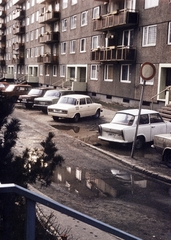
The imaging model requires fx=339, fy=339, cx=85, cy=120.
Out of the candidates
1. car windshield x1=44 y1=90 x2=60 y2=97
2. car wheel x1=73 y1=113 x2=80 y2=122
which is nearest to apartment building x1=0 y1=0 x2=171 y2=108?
car wheel x1=73 y1=113 x2=80 y2=122

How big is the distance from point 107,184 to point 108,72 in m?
21.9

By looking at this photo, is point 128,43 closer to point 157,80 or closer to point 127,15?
point 127,15

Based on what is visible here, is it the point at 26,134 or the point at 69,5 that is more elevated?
the point at 69,5

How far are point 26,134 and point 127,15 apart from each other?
13925 millimetres

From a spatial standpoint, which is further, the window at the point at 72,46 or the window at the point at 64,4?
the window at the point at 64,4

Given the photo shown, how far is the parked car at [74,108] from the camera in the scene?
19.1 m

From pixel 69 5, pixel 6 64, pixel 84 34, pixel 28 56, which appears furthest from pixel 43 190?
pixel 6 64

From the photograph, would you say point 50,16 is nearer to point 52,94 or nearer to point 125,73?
point 125,73

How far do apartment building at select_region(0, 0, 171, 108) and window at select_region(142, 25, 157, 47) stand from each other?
0.22 feet

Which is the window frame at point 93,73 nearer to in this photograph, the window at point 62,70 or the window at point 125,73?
the window at point 125,73

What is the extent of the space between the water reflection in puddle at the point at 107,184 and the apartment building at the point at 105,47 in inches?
479

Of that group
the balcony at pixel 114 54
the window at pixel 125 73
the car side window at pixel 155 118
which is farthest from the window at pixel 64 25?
the car side window at pixel 155 118

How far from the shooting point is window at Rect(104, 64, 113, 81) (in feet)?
96.2

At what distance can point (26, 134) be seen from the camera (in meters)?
15.5
